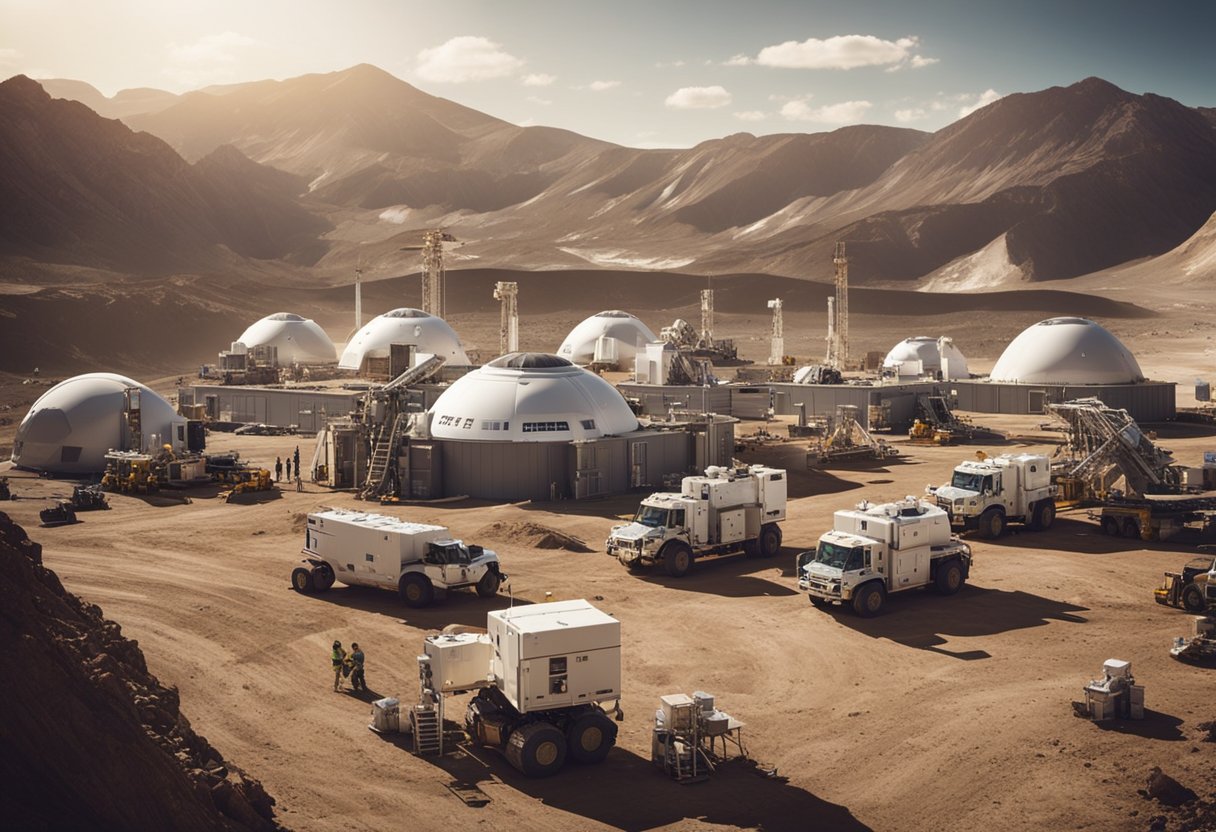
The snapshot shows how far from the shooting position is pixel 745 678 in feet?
92.0

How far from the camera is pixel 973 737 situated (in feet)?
79.5

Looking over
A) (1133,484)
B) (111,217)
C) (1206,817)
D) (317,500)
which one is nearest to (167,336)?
(111,217)

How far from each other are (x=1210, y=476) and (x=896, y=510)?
71.8ft

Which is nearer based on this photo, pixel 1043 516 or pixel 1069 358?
pixel 1043 516

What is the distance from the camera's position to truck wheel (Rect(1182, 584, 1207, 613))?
108 ft

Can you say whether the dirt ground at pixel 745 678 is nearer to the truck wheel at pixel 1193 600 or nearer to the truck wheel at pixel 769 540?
the truck wheel at pixel 769 540

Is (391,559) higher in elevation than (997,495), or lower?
lower

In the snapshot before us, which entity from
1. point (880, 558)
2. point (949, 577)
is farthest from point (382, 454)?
point (949, 577)

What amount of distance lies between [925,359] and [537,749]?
82665mm

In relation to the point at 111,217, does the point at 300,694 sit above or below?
below

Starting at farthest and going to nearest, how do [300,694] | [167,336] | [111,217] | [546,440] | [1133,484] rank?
[111,217] < [167,336] < [546,440] < [1133,484] < [300,694]

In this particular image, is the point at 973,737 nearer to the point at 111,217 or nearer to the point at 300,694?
the point at 300,694

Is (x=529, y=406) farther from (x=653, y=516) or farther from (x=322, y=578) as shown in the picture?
(x=322, y=578)

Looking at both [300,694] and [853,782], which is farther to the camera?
[300,694]
